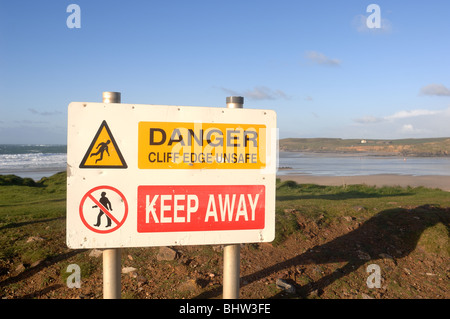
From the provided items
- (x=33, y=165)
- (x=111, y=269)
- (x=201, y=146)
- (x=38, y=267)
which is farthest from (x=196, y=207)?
(x=33, y=165)

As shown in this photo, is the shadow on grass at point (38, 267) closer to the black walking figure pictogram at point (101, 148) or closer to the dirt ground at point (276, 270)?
the dirt ground at point (276, 270)

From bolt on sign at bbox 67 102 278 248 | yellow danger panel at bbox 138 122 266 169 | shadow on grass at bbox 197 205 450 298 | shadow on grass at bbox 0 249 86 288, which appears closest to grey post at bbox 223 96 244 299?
bolt on sign at bbox 67 102 278 248

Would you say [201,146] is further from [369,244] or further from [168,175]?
[369,244]

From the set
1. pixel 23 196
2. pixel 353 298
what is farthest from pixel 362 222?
pixel 23 196

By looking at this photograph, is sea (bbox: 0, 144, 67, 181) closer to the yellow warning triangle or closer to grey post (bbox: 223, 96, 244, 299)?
the yellow warning triangle

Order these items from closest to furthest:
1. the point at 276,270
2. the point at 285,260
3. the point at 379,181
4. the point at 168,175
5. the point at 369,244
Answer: the point at 168,175
the point at 276,270
the point at 285,260
the point at 369,244
the point at 379,181

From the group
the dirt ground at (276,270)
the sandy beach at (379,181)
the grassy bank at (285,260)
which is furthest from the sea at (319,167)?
the dirt ground at (276,270)

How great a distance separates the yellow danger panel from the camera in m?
3.02

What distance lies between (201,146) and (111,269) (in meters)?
1.22

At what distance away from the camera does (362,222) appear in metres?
6.61

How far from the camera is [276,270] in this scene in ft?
16.1

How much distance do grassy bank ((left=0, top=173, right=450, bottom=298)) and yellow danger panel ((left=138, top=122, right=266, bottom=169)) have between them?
6.33 ft

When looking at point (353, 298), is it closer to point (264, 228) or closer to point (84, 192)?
point (264, 228)

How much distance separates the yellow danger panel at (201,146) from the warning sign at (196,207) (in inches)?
7.7
